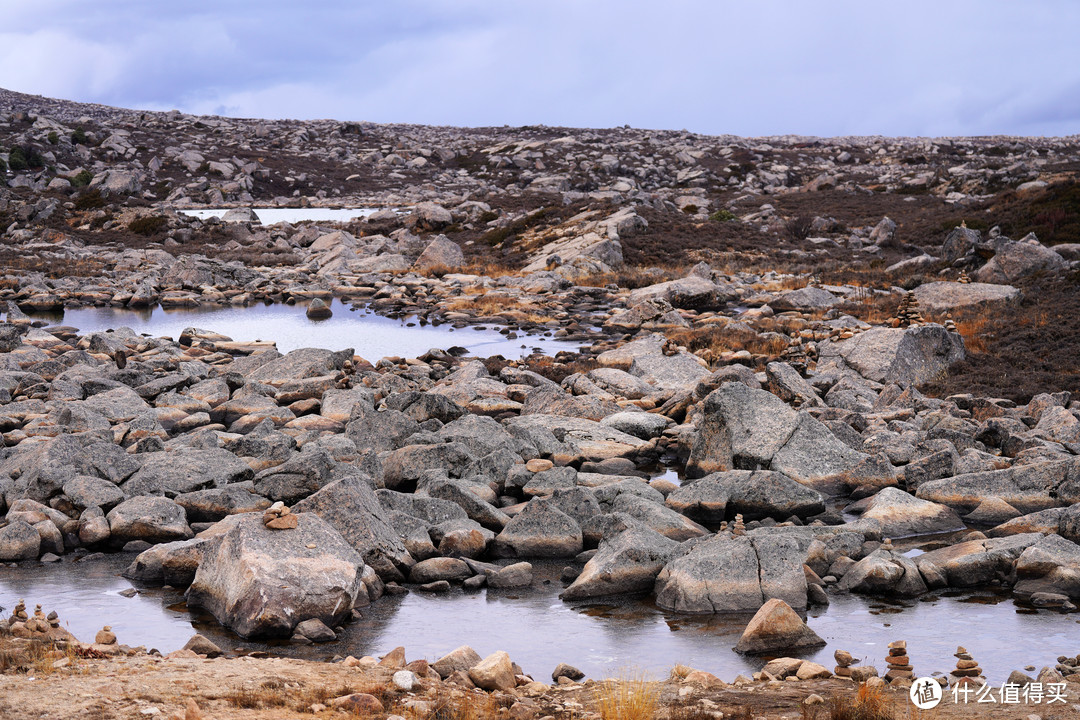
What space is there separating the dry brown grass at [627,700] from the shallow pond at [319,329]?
20.6 metres

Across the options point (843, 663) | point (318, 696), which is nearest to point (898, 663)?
point (843, 663)

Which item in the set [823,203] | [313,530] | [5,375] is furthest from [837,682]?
[823,203]

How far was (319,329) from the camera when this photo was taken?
→ 116 ft

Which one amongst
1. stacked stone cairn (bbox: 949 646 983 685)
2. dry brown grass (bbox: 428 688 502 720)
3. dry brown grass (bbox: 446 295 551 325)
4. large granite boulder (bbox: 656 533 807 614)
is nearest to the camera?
dry brown grass (bbox: 428 688 502 720)

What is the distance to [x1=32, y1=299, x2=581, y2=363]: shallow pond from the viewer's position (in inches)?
1207

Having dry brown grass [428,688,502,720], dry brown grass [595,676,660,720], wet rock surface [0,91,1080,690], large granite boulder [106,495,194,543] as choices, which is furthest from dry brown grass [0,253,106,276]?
dry brown grass [595,676,660,720]

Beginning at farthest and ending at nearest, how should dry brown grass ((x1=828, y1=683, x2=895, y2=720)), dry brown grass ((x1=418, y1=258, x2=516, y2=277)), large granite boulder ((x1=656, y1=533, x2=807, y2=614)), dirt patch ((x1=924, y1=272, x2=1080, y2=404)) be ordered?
dry brown grass ((x1=418, y1=258, x2=516, y2=277)) < dirt patch ((x1=924, y1=272, x2=1080, y2=404)) < large granite boulder ((x1=656, y1=533, x2=807, y2=614)) < dry brown grass ((x1=828, y1=683, x2=895, y2=720))

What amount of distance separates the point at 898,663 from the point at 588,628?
328 cm

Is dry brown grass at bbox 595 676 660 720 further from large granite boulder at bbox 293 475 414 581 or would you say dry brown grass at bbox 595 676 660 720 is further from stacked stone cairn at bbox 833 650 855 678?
large granite boulder at bbox 293 475 414 581

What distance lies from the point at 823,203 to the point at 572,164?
33.1 meters

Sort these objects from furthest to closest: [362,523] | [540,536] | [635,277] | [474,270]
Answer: [474,270] < [635,277] < [540,536] < [362,523]

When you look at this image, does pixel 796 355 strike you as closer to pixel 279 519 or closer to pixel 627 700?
pixel 279 519

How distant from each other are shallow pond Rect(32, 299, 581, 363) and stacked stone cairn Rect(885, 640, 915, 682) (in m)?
19.9

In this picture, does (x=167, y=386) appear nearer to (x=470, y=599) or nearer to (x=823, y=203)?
(x=470, y=599)
